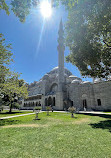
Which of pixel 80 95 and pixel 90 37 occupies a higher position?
pixel 90 37

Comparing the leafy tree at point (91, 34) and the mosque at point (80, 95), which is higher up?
the leafy tree at point (91, 34)

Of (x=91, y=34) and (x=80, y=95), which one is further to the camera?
(x=80, y=95)

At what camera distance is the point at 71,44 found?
1380 centimetres

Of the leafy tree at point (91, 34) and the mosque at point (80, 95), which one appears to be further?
the mosque at point (80, 95)

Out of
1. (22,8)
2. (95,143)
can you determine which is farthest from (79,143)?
(22,8)

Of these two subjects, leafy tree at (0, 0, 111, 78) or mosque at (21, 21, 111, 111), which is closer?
leafy tree at (0, 0, 111, 78)

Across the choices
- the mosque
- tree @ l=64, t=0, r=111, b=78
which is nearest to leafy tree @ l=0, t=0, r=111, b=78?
tree @ l=64, t=0, r=111, b=78

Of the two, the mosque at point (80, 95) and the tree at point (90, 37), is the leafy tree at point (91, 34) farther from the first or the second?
the mosque at point (80, 95)

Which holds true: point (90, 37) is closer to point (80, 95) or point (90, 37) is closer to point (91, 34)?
point (91, 34)

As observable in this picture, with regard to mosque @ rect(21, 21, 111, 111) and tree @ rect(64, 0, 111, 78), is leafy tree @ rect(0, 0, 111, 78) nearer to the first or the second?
tree @ rect(64, 0, 111, 78)

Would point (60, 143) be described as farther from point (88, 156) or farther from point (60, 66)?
point (60, 66)

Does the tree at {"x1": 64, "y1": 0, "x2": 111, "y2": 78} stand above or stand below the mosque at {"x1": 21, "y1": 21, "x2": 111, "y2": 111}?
above

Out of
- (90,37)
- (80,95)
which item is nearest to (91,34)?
(90,37)

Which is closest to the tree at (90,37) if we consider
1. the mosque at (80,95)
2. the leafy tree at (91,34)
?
the leafy tree at (91,34)
